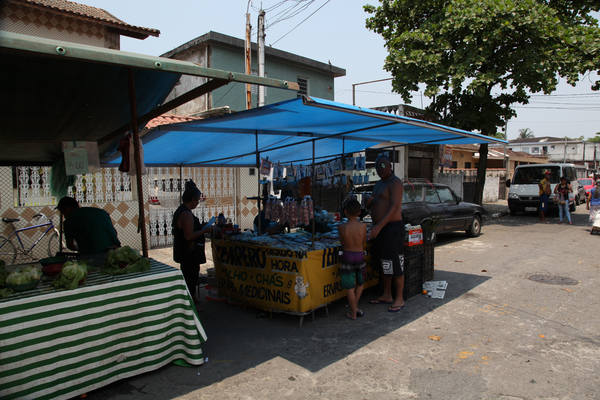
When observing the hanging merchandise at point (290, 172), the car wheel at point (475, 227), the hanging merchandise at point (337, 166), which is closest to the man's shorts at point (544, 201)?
the car wheel at point (475, 227)

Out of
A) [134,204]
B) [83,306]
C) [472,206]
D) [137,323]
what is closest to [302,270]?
[137,323]

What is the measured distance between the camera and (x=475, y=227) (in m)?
11.3

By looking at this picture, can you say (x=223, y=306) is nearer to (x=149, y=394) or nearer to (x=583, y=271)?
(x=149, y=394)

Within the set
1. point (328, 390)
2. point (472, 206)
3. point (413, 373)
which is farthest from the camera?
point (472, 206)

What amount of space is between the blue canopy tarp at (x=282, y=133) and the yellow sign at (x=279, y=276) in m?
1.62

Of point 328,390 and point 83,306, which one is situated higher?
point 83,306

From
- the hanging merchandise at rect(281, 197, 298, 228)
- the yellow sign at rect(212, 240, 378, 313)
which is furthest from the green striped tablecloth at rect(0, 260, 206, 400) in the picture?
the hanging merchandise at rect(281, 197, 298, 228)

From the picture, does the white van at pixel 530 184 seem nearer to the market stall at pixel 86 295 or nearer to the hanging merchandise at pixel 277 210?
the hanging merchandise at pixel 277 210

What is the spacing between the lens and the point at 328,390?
3.23 m

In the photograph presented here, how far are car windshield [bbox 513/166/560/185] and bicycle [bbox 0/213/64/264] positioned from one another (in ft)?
55.5

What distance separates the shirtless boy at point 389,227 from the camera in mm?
5074

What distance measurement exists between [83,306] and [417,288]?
15.1ft

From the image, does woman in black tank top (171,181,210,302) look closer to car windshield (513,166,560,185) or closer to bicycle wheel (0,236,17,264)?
bicycle wheel (0,236,17,264)

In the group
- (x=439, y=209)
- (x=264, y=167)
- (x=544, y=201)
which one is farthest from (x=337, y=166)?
(x=544, y=201)
